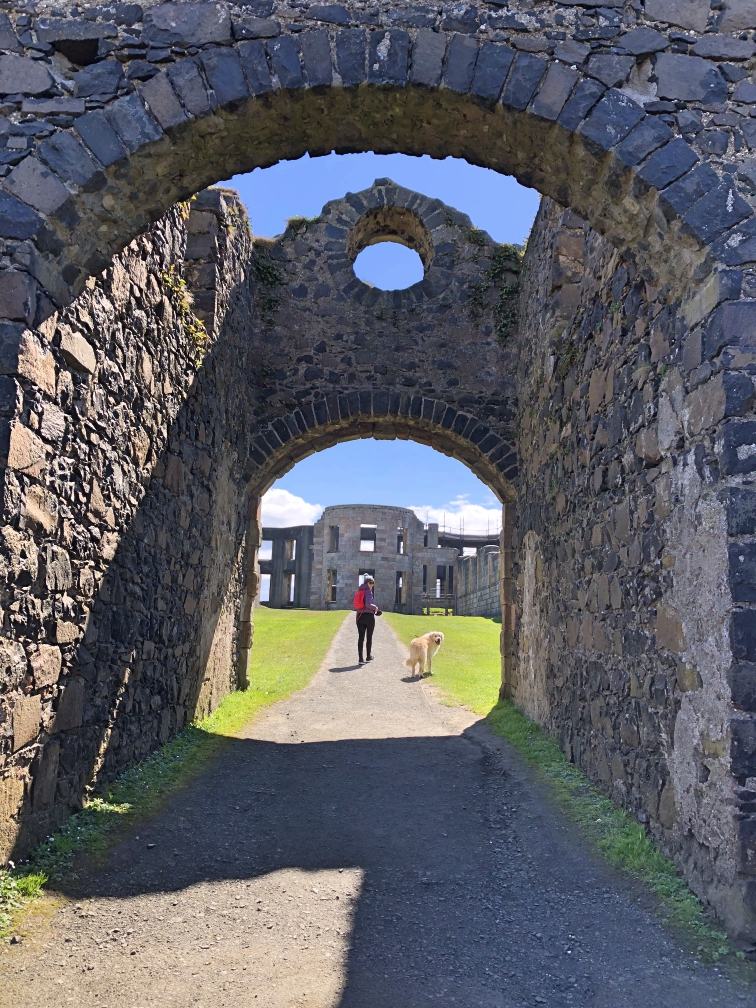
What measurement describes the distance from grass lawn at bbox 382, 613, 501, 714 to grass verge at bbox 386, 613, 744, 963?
0.10 ft

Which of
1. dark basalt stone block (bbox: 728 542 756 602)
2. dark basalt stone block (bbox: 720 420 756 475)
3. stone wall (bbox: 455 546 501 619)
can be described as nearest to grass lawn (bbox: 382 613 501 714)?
stone wall (bbox: 455 546 501 619)

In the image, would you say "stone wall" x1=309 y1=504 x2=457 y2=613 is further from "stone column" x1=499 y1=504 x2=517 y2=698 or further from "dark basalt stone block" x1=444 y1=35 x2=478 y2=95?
"dark basalt stone block" x1=444 y1=35 x2=478 y2=95

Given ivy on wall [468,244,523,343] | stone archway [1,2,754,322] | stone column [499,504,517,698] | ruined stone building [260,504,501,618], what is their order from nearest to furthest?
stone archway [1,2,754,322], stone column [499,504,517,698], ivy on wall [468,244,523,343], ruined stone building [260,504,501,618]

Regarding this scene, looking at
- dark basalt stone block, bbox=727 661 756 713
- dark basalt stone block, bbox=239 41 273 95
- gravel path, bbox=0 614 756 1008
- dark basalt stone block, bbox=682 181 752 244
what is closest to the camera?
gravel path, bbox=0 614 756 1008

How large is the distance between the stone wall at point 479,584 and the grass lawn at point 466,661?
4.74 metres

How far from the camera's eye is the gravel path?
2574mm

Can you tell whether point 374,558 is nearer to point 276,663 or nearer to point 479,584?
point 479,584

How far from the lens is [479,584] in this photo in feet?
101

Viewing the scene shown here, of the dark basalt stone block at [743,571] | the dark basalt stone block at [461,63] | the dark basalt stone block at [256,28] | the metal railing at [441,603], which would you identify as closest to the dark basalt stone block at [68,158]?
the dark basalt stone block at [256,28]

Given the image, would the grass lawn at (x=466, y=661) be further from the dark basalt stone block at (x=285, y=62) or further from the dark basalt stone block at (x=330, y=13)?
the dark basalt stone block at (x=330, y=13)

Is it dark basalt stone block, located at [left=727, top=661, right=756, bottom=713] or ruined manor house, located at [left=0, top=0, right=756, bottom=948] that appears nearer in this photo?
dark basalt stone block, located at [left=727, top=661, right=756, bottom=713]

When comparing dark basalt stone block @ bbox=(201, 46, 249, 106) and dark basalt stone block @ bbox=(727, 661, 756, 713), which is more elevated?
dark basalt stone block @ bbox=(201, 46, 249, 106)

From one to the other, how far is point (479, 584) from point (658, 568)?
89.4ft

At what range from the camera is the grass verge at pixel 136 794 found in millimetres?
3229
